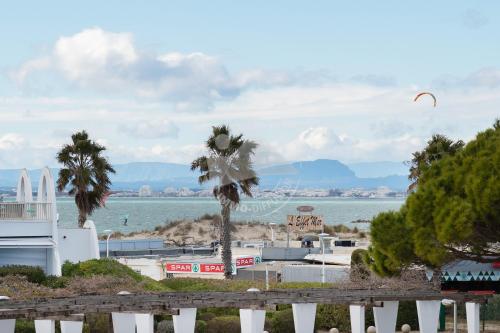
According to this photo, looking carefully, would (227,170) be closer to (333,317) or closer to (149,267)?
(149,267)

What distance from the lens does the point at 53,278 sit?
41.7 m

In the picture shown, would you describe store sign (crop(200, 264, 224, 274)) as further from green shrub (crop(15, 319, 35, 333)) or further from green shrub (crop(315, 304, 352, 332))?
green shrub (crop(15, 319, 35, 333))

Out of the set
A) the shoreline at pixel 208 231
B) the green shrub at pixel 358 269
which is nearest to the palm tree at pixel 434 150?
the green shrub at pixel 358 269

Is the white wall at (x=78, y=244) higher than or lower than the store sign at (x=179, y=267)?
higher

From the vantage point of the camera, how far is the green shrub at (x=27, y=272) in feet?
134

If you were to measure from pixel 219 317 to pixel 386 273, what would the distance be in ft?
36.2

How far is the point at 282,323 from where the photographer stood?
39438 millimetres

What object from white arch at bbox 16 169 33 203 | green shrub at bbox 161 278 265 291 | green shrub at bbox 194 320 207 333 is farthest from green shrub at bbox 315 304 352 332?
white arch at bbox 16 169 33 203

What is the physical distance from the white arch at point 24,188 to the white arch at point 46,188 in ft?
3.99

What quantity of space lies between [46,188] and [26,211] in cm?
216

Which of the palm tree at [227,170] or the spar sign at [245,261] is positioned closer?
the palm tree at [227,170]

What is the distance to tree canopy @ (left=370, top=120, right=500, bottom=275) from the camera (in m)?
26.3

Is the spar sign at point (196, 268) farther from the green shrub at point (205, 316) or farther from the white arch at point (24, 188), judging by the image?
the green shrub at point (205, 316)

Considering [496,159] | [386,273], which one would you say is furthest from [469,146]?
[386,273]
